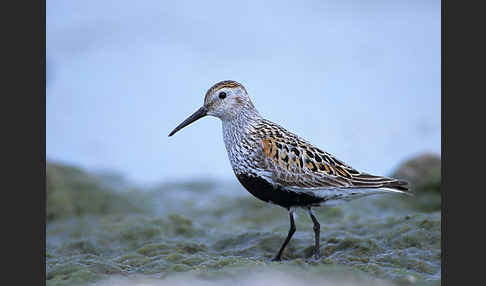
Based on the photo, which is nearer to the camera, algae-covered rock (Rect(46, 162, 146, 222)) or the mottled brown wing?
the mottled brown wing

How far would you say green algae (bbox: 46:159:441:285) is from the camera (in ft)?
14.3

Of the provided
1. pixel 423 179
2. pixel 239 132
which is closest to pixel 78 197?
pixel 239 132

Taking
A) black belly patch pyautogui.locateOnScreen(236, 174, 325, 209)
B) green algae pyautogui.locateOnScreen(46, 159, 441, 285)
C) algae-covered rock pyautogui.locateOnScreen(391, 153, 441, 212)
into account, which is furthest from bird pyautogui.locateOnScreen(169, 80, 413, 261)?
algae-covered rock pyautogui.locateOnScreen(391, 153, 441, 212)

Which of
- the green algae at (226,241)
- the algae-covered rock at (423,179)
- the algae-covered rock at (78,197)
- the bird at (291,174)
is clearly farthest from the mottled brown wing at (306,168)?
the algae-covered rock at (78,197)

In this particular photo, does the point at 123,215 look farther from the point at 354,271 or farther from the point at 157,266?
the point at 354,271

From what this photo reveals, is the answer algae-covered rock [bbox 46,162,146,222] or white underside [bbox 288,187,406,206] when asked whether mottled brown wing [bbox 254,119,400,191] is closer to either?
white underside [bbox 288,187,406,206]

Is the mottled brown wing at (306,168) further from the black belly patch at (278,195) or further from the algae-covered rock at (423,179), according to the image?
the algae-covered rock at (423,179)

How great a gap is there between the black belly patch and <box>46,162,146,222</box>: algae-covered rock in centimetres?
297

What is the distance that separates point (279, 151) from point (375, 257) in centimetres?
118

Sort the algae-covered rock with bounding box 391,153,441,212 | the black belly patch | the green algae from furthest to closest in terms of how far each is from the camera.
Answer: the algae-covered rock with bounding box 391,153,441,212 < the black belly patch < the green algae

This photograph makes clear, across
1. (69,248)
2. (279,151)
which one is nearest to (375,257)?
(279,151)

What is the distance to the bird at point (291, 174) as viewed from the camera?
491cm

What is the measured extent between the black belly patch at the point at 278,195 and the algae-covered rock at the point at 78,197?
2.97 meters

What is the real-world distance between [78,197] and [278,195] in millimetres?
3509
